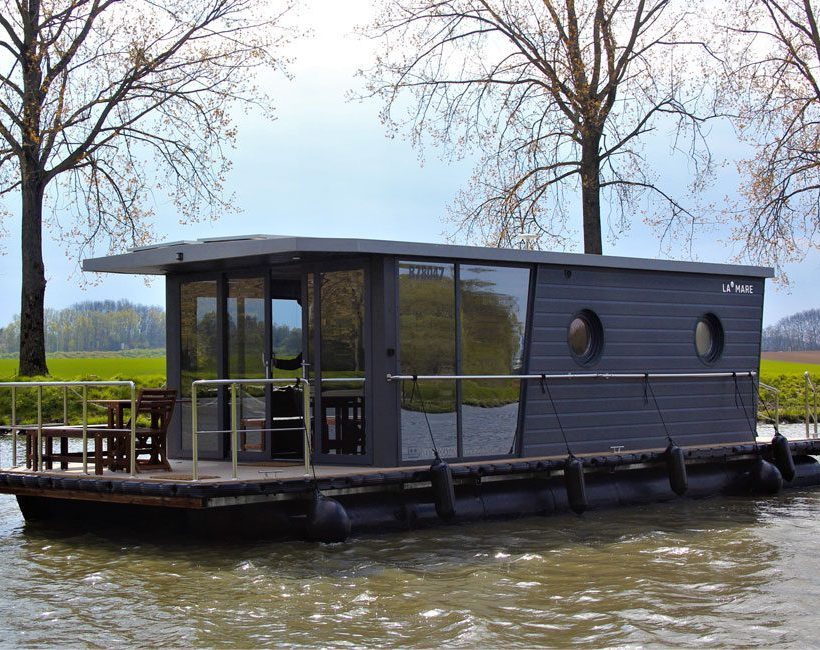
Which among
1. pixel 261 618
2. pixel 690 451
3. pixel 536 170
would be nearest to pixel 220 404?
pixel 261 618

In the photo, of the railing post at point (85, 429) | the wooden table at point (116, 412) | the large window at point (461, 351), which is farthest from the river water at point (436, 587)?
the wooden table at point (116, 412)

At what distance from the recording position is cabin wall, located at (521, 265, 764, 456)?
12.2 meters

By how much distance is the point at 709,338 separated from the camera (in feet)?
46.1

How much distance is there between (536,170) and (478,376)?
12192mm

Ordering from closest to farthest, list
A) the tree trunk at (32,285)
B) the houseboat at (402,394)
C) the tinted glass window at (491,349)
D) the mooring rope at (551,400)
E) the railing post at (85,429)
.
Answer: the railing post at (85,429)
the houseboat at (402,394)
the tinted glass window at (491,349)
the mooring rope at (551,400)
the tree trunk at (32,285)

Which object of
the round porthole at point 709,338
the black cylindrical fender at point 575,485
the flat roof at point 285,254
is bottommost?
the black cylindrical fender at point 575,485

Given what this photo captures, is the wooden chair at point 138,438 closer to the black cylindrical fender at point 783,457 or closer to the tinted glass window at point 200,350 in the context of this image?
the tinted glass window at point 200,350

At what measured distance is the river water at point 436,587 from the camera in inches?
296

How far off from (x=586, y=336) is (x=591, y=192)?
415 inches

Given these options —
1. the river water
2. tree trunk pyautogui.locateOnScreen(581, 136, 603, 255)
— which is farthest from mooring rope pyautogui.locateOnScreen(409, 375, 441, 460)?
tree trunk pyautogui.locateOnScreen(581, 136, 603, 255)

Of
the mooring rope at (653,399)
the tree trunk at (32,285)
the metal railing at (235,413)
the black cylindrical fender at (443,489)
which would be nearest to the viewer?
the metal railing at (235,413)

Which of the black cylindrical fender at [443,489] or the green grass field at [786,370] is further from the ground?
the green grass field at [786,370]

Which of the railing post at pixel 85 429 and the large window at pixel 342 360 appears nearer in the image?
the railing post at pixel 85 429

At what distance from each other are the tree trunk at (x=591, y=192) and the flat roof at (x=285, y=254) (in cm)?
943
